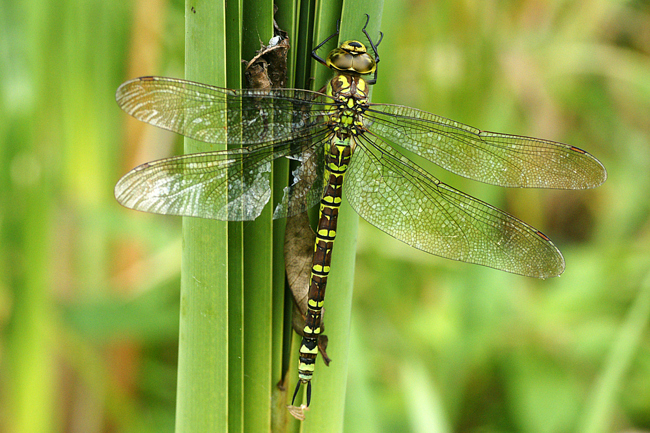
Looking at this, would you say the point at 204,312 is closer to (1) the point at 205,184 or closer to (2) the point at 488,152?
(1) the point at 205,184

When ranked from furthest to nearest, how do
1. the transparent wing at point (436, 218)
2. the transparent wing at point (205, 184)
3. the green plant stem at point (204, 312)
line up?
the transparent wing at point (436, 218) → the transparent wing at point (205, 184) → the green plant stem at point (204, 312)

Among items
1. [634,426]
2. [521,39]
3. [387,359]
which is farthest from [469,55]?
[634,426]

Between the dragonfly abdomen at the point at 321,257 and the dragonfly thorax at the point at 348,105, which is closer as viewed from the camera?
the dragonfly abdomen at the point at 321,257

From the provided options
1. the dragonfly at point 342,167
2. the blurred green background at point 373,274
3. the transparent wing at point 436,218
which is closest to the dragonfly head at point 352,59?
the dragonfly at point 342,167

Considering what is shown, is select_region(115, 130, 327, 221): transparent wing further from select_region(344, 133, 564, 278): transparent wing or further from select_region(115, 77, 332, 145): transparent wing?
select_region(344, 133, 564, 278): transparent wing

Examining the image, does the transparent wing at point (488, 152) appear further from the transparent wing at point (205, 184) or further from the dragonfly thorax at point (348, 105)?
the transparent wing at point (205, 184)

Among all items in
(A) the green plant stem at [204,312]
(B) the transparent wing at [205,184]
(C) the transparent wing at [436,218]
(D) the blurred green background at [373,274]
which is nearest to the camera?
(A) the green plant stem at [204,312]

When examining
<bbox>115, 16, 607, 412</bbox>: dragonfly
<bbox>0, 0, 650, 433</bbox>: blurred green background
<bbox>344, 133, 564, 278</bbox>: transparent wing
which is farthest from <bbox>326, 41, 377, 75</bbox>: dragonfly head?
<bbox>0, 0, 650, 433</bbox>: blurred green background

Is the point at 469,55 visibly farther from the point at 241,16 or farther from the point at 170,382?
the point at 170,382

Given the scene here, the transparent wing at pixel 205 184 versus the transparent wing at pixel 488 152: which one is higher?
the transparent wing at pixel 488 152
